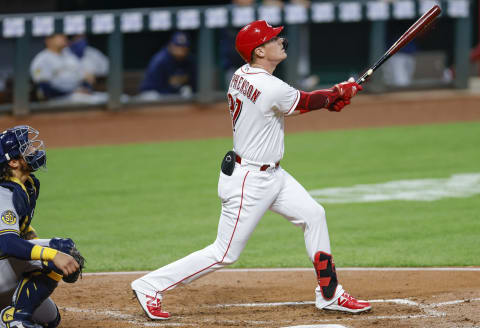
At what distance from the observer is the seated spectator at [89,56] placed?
534 inches

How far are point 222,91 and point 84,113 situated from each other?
2353mm

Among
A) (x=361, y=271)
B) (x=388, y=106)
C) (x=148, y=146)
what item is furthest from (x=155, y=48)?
(x=361, y=271)

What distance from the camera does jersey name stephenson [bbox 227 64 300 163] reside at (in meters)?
4.96

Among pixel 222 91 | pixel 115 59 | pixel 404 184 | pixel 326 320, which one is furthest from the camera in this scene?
pixel 222 91

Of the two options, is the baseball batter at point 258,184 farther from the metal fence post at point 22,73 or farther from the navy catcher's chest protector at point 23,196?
the metal fence post at point 22,73

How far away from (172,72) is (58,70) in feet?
6.31

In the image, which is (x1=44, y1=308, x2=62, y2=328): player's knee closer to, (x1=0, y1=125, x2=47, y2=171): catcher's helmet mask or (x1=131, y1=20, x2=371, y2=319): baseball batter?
(x1=131, y1=20, x2=371, y2=319): baseball batter

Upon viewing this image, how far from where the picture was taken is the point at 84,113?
1406cm

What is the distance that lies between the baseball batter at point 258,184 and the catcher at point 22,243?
68cm

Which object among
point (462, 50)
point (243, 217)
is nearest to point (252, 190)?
point (243, 217)

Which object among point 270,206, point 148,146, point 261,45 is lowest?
point 148,146

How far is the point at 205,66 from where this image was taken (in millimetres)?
14258

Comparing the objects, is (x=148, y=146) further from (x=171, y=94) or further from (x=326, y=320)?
(x=326, y=320)

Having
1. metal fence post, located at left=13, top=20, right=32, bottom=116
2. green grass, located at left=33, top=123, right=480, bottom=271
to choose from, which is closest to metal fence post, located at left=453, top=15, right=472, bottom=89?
green grass, located at left=33, top=123, right=480, bottom=271
